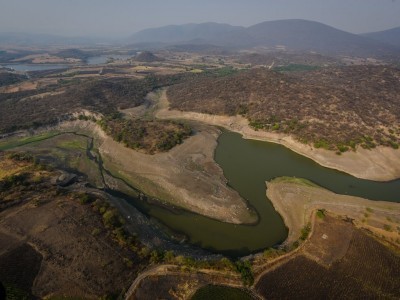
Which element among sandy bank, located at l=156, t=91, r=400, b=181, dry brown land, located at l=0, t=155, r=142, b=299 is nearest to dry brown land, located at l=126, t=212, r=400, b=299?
dry brown land, located at l=0, t=155, r=142, b=299

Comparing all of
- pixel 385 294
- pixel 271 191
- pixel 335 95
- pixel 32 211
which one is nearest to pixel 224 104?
pixel 335 95

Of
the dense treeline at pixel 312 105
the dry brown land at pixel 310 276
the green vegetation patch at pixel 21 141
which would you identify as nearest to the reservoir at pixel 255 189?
the dry brown land at pixel 310 276

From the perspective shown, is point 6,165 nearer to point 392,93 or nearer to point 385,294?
point 385,294

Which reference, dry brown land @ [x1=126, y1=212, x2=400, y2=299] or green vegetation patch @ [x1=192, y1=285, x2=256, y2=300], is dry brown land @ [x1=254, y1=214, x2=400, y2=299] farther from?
green vegetation patch @ [x1=192, y1=285, x2=256, y2=300]

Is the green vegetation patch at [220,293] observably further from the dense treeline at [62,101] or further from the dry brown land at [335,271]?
the dense treeline at [62,101]

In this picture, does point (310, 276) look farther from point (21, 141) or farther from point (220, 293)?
point (21, 141)

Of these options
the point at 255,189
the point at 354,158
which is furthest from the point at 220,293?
the point at 354,158

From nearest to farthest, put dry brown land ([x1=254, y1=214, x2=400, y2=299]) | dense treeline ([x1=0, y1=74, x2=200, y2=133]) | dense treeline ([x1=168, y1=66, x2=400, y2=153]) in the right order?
dry brown land ([x1=254, y1=214, x2=400, y2=299]) → dense treeline ([x1=168, y1=66, x2=400, y2=153]) → dense treeline ([x1=0, y1=74, x2=200, y2=133])
